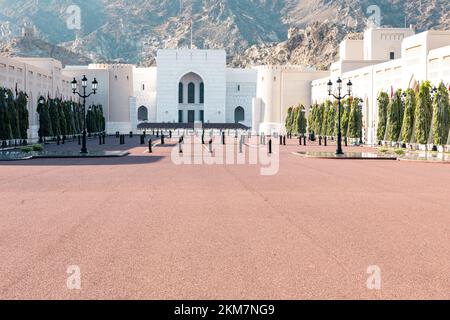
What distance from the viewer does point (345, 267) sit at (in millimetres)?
7797

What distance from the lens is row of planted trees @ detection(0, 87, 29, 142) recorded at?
142ft

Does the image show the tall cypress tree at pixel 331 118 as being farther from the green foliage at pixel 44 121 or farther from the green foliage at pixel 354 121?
the green foliage at pixel 44 121

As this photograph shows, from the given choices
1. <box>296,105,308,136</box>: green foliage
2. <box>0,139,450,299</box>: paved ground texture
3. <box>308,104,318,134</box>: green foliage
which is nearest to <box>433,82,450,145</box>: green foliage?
<box>0,139,450,299</box>: paved ground texture

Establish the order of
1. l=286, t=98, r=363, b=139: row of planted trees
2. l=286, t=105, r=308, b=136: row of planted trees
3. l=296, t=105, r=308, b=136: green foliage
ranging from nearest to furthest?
l=286, t=98, r=363, b=139: row of planted trees, l=296, t=105, r=308, b=136: green foliage, l=286, t=105, r=308, b=136: row of planted trees

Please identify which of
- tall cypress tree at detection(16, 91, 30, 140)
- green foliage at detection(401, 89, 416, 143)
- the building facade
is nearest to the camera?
green foliage at detection(401, 89, 416, 143)

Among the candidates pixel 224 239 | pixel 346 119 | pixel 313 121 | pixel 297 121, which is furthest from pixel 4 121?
pixel 297 121

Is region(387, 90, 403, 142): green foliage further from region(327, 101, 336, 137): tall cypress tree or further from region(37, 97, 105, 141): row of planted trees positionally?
region(37, 97, 105, 141): row of planted trees

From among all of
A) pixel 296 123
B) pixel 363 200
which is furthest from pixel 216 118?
pixel 363 200

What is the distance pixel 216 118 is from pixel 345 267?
105 m

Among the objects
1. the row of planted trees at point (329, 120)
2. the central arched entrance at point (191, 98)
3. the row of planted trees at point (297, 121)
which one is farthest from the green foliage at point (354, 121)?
the central arched entrance at point (191, 98)

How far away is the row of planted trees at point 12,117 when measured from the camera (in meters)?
43.3

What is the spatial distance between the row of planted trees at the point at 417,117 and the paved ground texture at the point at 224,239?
20537mm

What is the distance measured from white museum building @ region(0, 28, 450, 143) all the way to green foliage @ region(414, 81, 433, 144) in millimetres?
2201

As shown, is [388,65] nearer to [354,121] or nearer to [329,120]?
[354,121]
